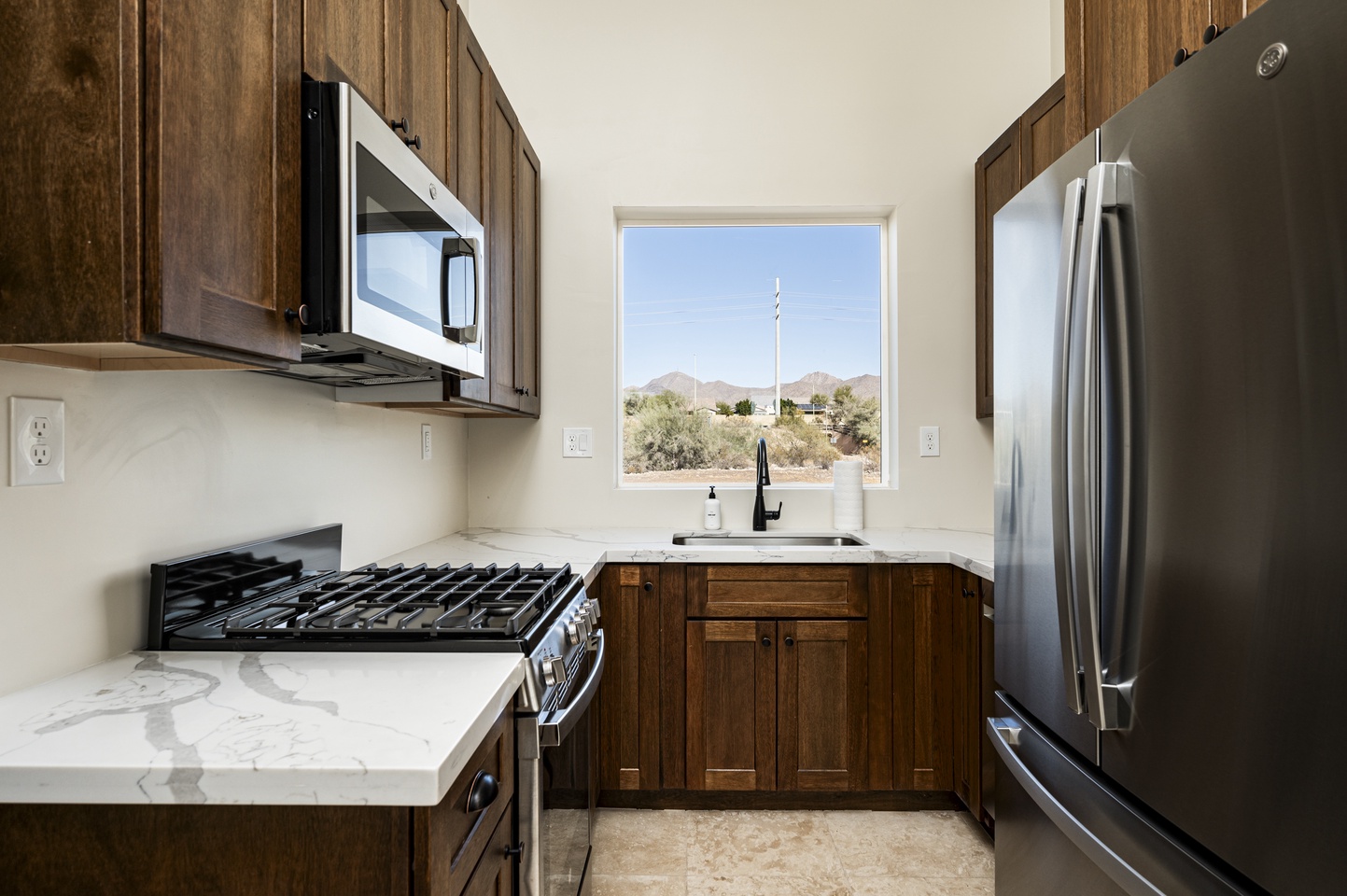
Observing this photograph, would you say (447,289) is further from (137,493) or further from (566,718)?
(566,718)

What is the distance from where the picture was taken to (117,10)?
76cm

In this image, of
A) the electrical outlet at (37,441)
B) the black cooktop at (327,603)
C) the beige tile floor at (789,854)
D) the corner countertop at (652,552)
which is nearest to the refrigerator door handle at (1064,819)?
the corner countertop at (652,552)

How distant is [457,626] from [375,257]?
2.04 ft

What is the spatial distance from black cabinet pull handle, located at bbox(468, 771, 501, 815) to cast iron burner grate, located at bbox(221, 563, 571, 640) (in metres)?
0.23

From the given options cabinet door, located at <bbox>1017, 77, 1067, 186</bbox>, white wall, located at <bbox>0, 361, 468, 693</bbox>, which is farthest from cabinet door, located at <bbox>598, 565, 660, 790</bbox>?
cabinet door, located at <bbox>1017, 77, 1067, 186</bbox>

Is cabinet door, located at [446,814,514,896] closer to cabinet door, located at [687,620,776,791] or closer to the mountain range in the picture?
cabinet door, located at [687,620,776,791]

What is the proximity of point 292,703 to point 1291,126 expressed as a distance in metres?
1.32

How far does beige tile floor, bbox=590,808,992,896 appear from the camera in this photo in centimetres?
191

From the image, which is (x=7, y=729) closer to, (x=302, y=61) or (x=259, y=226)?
(x=259, y=226)

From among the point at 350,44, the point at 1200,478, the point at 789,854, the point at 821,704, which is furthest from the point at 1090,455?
the point at 789,854

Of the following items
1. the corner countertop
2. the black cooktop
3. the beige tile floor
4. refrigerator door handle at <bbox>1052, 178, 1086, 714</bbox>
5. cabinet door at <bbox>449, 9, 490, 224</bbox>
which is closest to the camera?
refrigerator door handle at <bbox>1052, 178, 1086, 714</bbox>

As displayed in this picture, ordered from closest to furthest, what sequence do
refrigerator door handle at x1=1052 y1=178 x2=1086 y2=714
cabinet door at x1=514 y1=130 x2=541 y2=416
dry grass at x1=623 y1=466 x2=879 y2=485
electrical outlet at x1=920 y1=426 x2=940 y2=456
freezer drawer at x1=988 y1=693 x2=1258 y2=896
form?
1. freezer drawer at x1=988 y1=693 x2=1258 y2=896
2. refrigerator door handle at x1=1052 y1=178 x2=1086 y2=714
3. cabinet door at x1=514 y1=130 x2=541 y2=416
4. electrical outlet at x1=920 y1=426 x2=940 y2=456
5. dry grass at x1=623 y1=466 x2=879 y2=485

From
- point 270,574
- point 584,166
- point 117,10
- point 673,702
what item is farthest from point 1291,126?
point 584,166

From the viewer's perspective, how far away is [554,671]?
1.21 meters
